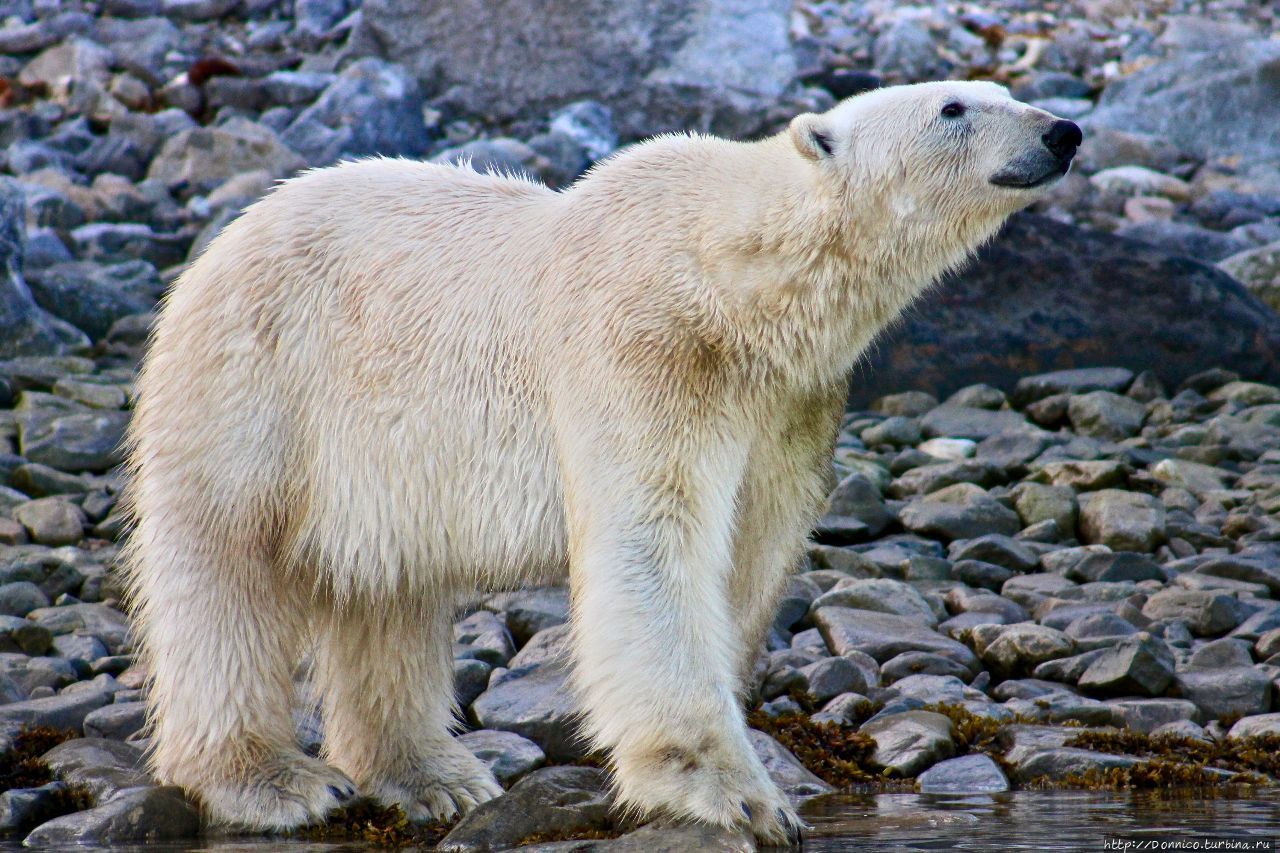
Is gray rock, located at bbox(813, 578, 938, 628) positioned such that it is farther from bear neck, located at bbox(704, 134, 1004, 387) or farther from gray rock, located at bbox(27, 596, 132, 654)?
gray rock, located at bbox(27, 596, 132, 654)

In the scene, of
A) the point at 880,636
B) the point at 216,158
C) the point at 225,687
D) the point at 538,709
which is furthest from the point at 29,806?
the point at 216,158

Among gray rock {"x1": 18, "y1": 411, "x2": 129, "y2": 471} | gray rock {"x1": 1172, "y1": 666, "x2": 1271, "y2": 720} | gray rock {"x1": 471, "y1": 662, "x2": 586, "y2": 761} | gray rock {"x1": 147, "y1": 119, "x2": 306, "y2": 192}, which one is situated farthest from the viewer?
gray rock {"x1": 147, "y1": 119, "x2": 306, "y2": 192}

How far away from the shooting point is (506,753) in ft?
16.6

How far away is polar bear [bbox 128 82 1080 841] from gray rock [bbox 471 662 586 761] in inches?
13.1

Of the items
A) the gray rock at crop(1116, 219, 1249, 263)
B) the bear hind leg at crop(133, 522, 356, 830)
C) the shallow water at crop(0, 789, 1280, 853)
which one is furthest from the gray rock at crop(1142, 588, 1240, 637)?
the gray rock at crop(1116, 219, 1249, 263)

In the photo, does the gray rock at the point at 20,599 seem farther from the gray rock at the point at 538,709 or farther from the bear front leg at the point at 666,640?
the bear front leg at the point at 666,640

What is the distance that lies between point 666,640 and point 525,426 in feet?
2.52

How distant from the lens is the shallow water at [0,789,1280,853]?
3.81m

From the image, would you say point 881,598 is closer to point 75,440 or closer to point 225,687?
point 225,687

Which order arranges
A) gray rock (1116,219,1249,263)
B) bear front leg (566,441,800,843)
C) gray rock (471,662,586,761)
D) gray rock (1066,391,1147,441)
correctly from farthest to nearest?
gray rock (1116,219,1249,263), gray rock (1066,391,1147,441), gray rock (471,662,586,761), bear front leg (566,441,800,843)

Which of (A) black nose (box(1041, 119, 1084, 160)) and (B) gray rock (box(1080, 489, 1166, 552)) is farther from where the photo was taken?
(B) gray rock (box(1080, 489, 1166, 552))

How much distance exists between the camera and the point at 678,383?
4125mm

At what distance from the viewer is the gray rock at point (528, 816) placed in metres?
4.07

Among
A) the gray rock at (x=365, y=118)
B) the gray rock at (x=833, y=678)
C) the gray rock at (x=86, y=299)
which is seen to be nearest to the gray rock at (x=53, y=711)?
the gray rock at (x=833, y=678)
